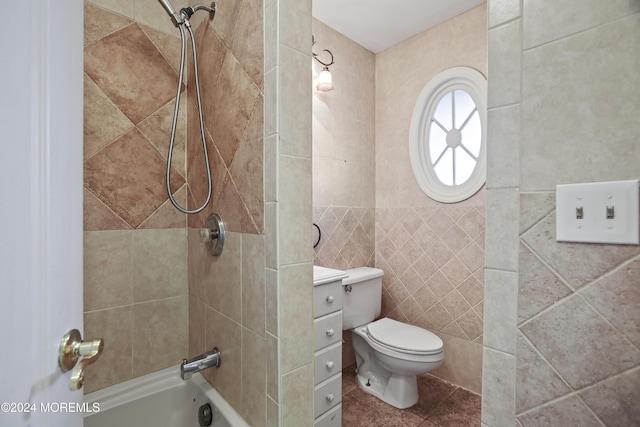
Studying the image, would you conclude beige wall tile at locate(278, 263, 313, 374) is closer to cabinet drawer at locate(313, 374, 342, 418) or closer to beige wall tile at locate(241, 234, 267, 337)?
beige wall tile at locate(241, 234, 267, 337)

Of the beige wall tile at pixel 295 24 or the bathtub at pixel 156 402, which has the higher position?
the beige wall tile at pixel 295 24

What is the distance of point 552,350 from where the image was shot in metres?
0.56

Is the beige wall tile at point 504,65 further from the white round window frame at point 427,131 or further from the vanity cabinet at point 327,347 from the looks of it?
the white round window frame at point 427,131

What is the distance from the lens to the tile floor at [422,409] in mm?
1752

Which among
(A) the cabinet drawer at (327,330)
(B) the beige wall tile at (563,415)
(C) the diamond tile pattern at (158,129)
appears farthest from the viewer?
(A) the cabinet drawer at (327,330)

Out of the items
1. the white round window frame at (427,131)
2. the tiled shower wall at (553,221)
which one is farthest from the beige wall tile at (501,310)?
the white round window frame at (427,131)

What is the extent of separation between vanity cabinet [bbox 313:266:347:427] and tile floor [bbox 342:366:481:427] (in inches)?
11.3

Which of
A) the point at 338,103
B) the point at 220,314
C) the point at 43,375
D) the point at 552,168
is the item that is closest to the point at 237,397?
the point at 220,314

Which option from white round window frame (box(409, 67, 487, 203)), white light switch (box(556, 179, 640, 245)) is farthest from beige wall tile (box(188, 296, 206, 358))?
white round window frame (box(409, 67, 487, 203))

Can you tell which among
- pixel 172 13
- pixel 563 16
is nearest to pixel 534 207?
pixel 563 16

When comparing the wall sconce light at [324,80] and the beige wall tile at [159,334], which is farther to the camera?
the wall sconce light at [324,80]

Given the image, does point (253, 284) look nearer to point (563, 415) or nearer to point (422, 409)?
point (563, 415)

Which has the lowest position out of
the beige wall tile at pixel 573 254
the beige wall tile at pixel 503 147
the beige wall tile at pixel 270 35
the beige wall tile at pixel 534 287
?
the beige wall tile at pixel 534 287

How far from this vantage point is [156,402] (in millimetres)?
1328
